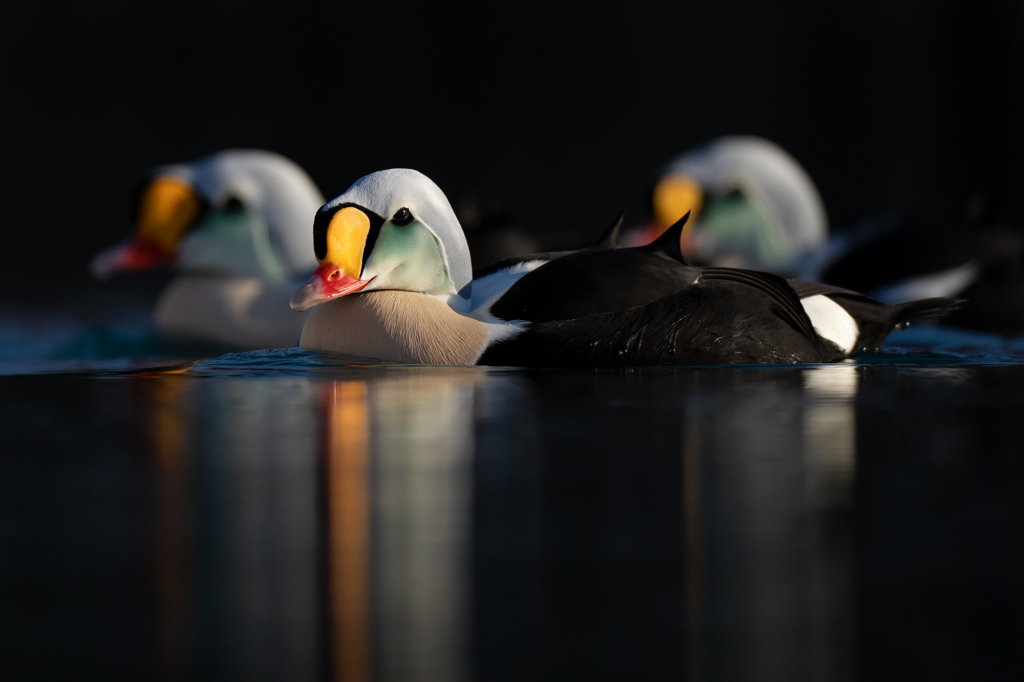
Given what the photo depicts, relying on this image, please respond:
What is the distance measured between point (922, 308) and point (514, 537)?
298 cm

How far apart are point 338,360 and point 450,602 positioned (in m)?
2.52

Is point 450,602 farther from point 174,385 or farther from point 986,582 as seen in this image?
point 174,385

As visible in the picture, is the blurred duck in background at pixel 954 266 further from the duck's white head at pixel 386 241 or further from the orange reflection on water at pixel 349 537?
the orange reflection on water at pixel 349 537

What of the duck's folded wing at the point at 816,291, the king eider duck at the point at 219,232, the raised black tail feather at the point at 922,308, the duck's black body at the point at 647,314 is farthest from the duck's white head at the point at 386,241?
the king eider duck at the point at 219,232

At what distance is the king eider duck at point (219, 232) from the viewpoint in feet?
18.9

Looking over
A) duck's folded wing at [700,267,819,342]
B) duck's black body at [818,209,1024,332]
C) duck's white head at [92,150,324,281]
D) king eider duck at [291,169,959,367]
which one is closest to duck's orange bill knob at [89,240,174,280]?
duck's white head at [92,150,324,281]

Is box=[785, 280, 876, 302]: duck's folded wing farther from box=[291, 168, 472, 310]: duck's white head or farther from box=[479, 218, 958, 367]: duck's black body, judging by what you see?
box=[291, 168, 472, 310]: duck's white head

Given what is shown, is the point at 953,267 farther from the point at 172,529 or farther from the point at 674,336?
the point at 172,529

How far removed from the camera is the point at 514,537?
6.63 ft

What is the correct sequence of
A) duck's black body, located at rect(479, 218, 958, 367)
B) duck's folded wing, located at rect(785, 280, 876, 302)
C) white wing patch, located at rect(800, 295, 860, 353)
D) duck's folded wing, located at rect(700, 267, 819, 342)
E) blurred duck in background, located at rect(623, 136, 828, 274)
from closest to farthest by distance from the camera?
1. duck's black body, located at rect(479, 218, 958, 367)
2. duck's folded wing, located at rect(700, 267, 819, 342)
3. white wing patch, located at rect(800, 295, 860, 353)
4. duck's folded wing, located at rect(785, 280, 876, 302)
5. blurred duck in background, located at rect(623, 136, 828, 274)

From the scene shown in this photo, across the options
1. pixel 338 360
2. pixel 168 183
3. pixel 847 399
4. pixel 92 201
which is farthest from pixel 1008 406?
pixel 92 201

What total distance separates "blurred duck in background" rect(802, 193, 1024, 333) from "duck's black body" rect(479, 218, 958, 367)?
163cm

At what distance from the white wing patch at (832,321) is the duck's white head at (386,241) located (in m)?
1.09

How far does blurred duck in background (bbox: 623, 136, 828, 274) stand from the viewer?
775cm
